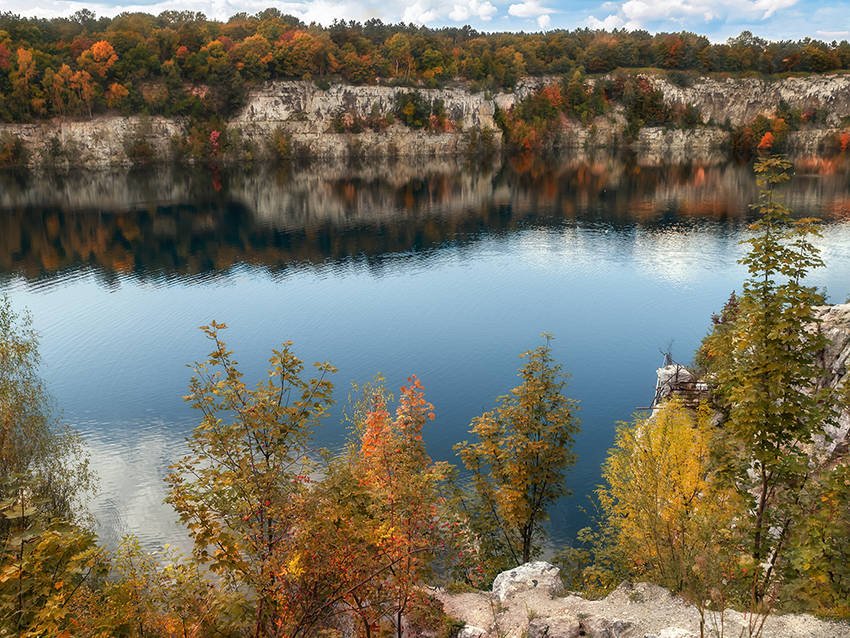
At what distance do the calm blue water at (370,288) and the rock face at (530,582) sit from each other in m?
9.25

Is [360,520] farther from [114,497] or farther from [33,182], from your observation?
[33,182]

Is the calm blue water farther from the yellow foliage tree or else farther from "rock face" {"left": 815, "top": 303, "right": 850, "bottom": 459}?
"rock face" {"left": 815, "top": 303, "right": 850, "bottom": 459}

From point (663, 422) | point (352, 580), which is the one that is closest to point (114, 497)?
point (352, 580)

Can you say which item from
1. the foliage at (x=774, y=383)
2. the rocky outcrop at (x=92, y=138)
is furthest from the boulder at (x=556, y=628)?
the rocky outcrop at (x=92, y=138)

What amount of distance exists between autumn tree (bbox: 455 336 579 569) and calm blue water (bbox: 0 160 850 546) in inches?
161

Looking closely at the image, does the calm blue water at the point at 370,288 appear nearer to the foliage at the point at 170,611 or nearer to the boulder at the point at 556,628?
the boulder at the point at 556,628

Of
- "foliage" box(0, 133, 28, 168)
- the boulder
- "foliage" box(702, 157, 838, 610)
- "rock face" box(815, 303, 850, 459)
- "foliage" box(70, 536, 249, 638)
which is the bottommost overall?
the boulder

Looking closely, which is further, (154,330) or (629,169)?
(629,169)

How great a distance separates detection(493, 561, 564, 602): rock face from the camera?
19.9 m

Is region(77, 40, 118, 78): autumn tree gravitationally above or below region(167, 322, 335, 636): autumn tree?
above

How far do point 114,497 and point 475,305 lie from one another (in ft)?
121

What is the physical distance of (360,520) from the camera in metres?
13.7

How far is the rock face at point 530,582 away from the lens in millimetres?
19906

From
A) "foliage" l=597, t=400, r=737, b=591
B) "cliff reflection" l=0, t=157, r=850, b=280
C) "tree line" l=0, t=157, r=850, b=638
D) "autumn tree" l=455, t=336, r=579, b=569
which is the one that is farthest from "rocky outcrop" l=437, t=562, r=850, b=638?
"cliff reflection" l=0, t=157, r=850, b=280
